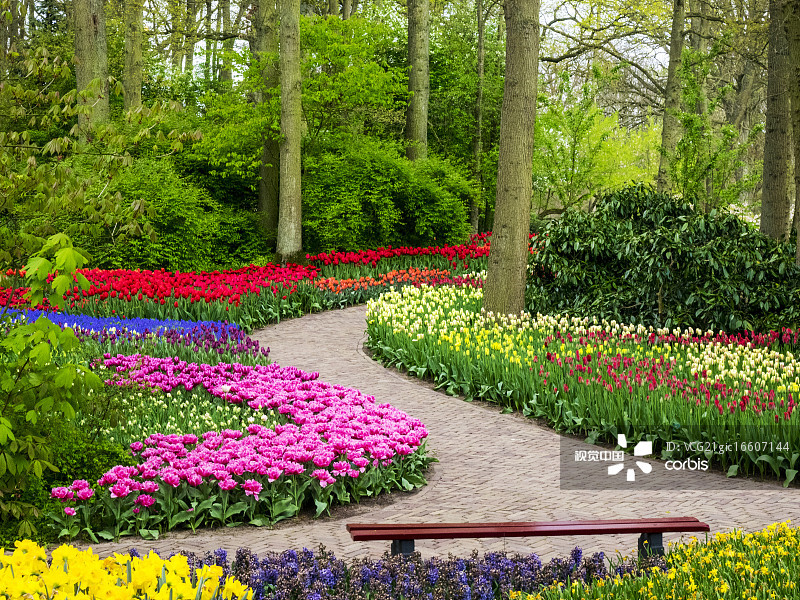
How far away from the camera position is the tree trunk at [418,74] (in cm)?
2020

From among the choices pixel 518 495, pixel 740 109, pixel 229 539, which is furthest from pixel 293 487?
pixel 740 109

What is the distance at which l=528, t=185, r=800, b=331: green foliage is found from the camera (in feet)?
33.6

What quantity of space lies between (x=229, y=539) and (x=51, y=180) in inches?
97.6

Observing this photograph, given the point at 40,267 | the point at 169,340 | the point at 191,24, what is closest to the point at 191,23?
the point at 191,24

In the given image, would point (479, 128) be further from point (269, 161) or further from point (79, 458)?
point (79, 458)

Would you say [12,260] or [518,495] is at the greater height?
[12,260]

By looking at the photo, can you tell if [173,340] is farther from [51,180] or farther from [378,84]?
[378,84]

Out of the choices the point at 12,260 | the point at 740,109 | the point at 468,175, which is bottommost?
the point at 12,260

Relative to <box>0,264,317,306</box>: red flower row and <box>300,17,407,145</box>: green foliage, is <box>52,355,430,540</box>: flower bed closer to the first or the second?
<box>0,264,317,306</box>: red flower row

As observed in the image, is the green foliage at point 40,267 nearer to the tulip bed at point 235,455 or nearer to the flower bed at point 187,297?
the tulip bed at point 235,455

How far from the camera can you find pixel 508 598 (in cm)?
380

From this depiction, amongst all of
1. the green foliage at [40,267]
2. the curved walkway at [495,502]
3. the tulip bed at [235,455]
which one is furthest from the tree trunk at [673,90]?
the green foliage at [40,267]

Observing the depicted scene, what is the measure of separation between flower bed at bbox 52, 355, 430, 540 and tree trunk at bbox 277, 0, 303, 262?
915 cm

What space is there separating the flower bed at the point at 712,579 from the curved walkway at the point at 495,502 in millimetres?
1002
